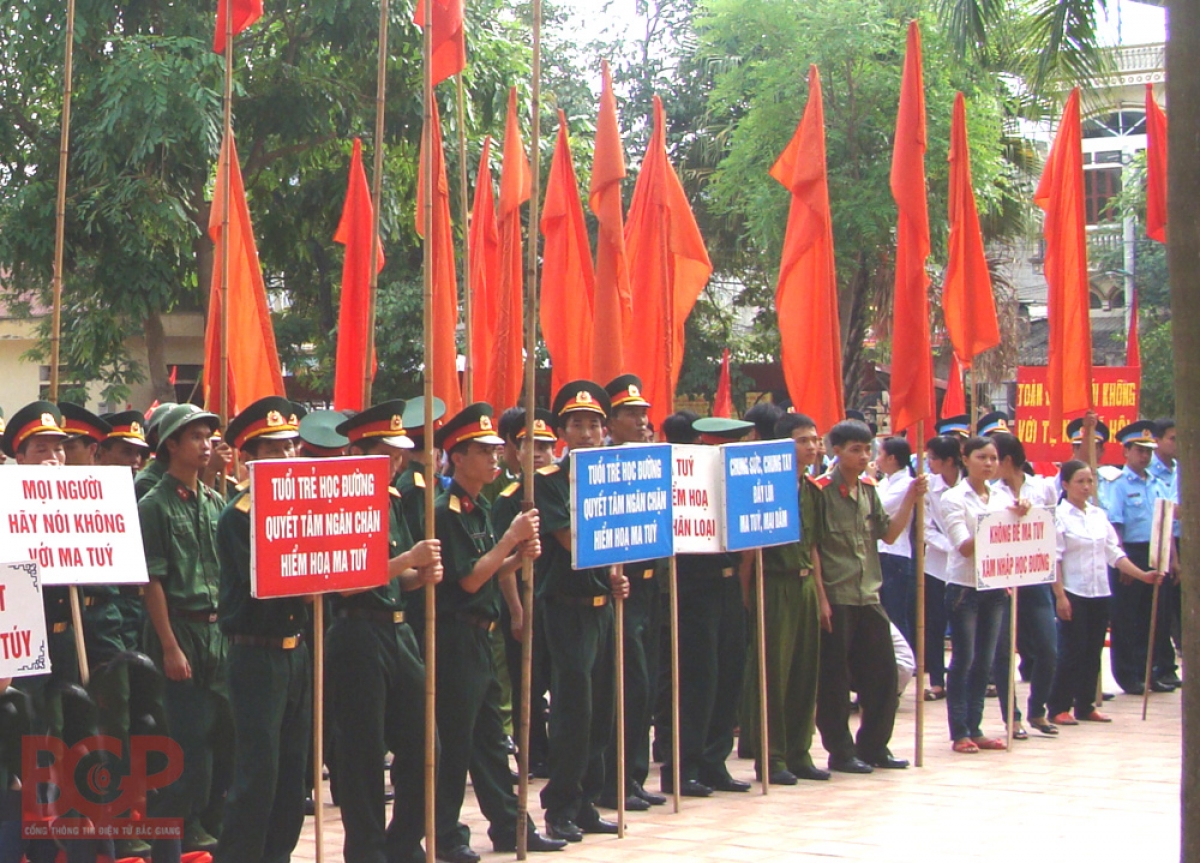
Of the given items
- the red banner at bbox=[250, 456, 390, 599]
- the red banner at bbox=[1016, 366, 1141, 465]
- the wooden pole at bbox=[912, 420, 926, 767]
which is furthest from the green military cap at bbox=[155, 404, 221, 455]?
the red banner at bbox=[1016, 366, 1141, 465]

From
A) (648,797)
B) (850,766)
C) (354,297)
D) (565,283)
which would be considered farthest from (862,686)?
(354,297)

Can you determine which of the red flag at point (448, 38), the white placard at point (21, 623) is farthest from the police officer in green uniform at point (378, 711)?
the red flag at point (448, 38)

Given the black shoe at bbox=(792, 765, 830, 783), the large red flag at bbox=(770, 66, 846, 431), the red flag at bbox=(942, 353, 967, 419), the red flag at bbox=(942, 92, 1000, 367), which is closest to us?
the black shoe at bbox=(792, 765, 830, 783)

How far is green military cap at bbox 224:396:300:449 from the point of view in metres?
6.20

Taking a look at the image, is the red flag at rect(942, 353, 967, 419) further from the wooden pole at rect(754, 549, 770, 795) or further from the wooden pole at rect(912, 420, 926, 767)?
the wooden pole at rect(754, 549, 770, 795)

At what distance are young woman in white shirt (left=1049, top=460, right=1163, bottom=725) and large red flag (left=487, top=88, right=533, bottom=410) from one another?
382cm

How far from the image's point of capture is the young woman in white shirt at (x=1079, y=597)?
1055cm

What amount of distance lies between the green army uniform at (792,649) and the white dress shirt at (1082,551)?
9.29ft

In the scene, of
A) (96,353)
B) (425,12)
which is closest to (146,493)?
(425,12)

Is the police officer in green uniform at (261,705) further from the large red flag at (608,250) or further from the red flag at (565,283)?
the red flag at (565,283)

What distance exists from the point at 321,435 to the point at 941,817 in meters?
3.38

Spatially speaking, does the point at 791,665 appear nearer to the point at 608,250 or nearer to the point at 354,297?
the point at 608,250

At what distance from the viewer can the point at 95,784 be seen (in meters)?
5.98

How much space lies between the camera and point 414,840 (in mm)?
6363
